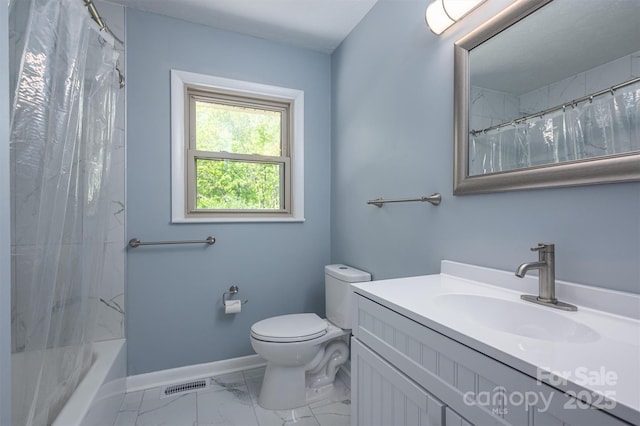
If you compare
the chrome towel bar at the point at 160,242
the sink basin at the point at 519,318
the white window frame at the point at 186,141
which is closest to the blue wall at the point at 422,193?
the sink basin at the point at 519,318

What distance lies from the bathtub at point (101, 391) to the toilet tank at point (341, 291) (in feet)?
3.95

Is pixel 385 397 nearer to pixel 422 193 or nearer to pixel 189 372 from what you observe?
pixel 422 193

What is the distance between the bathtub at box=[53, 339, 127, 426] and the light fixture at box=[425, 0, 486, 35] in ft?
6.74

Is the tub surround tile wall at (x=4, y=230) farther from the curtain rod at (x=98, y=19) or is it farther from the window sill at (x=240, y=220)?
the window sill at (x=240, y=220)

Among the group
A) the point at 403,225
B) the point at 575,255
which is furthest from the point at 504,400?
the point at 403,225

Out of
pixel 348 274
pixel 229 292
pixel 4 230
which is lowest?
pixel 229 292

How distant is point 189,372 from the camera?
6.15ft

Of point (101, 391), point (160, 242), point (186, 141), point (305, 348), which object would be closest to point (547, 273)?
point (305, 348)

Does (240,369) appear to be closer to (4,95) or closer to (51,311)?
(51,311)

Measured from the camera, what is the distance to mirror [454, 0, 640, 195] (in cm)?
75

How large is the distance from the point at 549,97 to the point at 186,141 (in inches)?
76.7

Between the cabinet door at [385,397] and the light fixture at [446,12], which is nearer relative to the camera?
the cabinet door at [385,397]

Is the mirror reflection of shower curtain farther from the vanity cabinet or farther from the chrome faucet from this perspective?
the vanity cabinet

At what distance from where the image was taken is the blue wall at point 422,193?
0.78m
